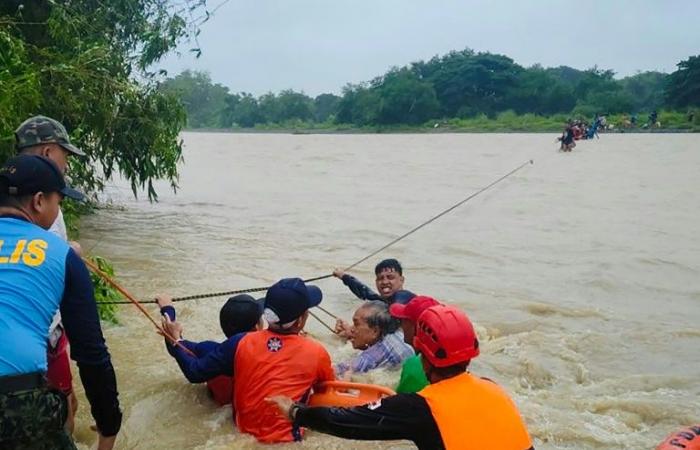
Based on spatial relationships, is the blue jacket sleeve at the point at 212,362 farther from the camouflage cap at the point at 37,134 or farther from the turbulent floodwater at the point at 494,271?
the camouflage cap at the point at 37,134

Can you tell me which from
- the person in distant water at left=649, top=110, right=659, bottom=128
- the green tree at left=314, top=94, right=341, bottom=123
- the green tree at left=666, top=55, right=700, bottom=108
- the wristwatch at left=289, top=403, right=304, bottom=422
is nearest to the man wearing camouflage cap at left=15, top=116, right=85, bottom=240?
the wristwatch at left=289, top=403, right=304, bottom=422

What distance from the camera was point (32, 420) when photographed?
246cm

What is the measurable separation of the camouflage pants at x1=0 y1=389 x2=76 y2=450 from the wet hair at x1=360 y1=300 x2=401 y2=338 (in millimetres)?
3072

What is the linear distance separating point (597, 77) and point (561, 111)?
5.89 m

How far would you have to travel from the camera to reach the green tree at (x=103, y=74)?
915cm

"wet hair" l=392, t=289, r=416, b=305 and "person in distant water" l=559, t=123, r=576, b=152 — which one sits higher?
"person in distant water" l=559, t=123, r=576, b=152

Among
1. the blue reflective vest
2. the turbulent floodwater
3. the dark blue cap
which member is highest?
the dark blue cap

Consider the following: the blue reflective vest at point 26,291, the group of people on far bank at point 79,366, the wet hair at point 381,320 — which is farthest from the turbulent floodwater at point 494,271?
the blue reflective vest at point 26,291

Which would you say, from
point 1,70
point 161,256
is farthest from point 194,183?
point 1,70

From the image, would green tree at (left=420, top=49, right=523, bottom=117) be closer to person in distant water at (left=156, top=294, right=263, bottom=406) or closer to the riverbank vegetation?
the riverbank vegetation

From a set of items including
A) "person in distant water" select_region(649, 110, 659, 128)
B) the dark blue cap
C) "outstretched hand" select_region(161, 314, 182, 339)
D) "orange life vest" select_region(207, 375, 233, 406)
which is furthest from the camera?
"person in distant water" select_region(649, 110, 659, 128)

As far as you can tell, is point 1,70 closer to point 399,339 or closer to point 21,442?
point 399,339

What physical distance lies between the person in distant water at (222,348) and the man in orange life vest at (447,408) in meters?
1.63

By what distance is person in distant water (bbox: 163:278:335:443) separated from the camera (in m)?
3.97
